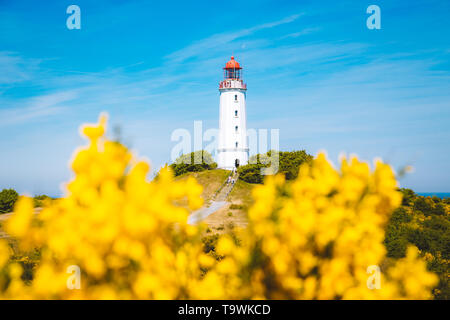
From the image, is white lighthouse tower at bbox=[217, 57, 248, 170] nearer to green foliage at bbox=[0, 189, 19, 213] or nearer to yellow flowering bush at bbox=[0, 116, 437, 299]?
green foliage at bbox=[0, 189, 19, 213]

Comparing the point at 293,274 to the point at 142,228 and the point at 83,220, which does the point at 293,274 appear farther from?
the point at 83,220

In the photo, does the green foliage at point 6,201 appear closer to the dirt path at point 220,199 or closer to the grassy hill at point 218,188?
the grassy hill at point 218,188

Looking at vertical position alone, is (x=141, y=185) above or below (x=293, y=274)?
above

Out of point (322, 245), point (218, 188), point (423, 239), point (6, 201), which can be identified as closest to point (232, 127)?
point (218, 188)

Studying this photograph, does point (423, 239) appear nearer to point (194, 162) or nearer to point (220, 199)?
point (220, 199)

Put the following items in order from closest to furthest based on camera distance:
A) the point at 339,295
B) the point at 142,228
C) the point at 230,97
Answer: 1. the point at 142,228
2. the point at 339,295
3. the point at 230,97

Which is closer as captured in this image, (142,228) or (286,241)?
(142,228)

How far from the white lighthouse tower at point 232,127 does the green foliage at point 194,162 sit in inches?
78.0

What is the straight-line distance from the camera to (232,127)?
115ft

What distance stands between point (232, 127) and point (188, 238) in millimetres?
33048

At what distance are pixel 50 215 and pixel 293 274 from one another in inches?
63.0

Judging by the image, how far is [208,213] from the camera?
23422 millimetres
